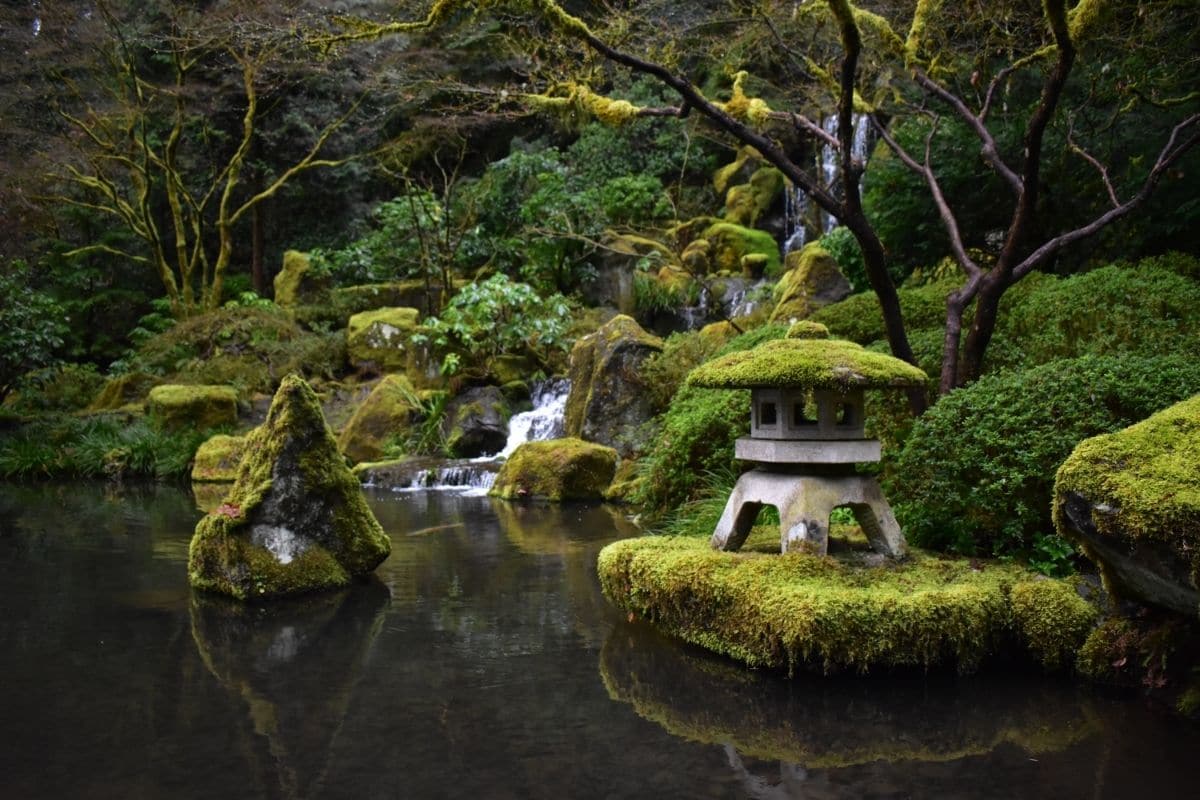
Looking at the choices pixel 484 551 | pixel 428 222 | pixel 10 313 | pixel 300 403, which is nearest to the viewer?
pixel 300 403

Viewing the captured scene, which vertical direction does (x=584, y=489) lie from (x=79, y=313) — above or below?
below

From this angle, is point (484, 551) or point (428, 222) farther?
point (428, 222)

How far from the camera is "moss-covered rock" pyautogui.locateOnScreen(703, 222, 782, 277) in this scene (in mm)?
21250

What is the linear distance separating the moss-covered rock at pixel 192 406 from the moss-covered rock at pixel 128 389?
2.28 m

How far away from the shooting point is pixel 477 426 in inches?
645

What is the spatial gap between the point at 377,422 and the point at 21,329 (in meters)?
6.33

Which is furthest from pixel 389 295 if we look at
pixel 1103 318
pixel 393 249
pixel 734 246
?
pixel 1103 318

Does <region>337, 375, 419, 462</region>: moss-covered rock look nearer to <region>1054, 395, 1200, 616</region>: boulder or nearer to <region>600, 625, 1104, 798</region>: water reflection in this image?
<region>600, 625, 1104, 798</region>: water reflection

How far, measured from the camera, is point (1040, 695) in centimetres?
498

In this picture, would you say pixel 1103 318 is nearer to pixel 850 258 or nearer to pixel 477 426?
pixel 850 258

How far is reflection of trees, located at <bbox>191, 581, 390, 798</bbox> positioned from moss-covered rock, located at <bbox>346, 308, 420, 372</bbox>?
12.7m

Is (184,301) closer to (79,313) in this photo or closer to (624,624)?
(79,313)

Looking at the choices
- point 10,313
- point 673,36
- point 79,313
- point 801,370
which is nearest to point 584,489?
point 673,36

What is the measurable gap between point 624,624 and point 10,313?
14795 millimetres
